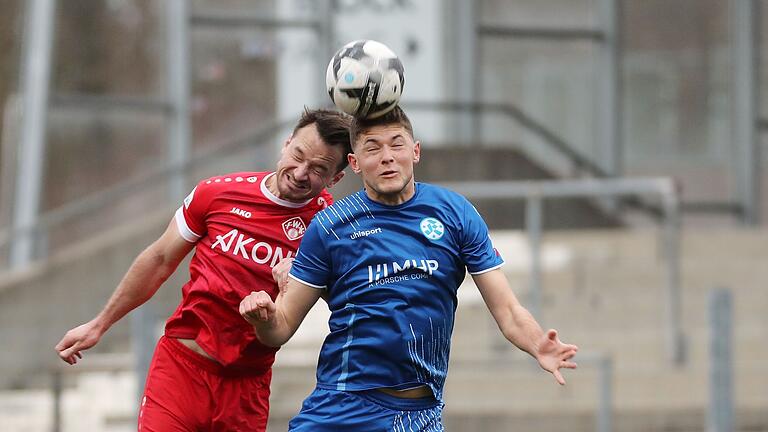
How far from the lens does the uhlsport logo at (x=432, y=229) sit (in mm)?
4786

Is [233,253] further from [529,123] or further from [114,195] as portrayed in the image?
[529,123]

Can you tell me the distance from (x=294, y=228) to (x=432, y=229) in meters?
0.75

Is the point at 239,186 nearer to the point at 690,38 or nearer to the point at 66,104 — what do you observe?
the point at 66,104

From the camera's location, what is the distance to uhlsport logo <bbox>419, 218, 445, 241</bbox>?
15.7 feet

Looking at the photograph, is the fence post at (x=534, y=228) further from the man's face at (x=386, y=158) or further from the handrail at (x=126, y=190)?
the man's face at (x=386, y=158)

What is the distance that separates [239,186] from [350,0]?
29.7 feet

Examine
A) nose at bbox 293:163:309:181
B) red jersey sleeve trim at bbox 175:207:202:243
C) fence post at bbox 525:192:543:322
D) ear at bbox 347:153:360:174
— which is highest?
ear at bbox 347:153:360:174

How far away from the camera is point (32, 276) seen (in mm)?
11438

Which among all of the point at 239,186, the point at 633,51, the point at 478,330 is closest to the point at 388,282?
the point at 239,186

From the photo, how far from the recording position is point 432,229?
480cm

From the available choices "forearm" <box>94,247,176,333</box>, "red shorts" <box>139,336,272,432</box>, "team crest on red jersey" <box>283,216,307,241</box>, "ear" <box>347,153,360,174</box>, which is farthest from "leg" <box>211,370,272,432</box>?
"ear" <box>347,153,360,174</box>

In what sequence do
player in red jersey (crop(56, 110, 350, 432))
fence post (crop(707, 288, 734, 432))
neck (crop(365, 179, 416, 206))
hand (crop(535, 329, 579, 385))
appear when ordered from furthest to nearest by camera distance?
fence post (crop(707, 288, 734, 432)) → player in red jersey (crop(56, 110, 350, 432)) → neck (crop(365, 179, 416, 206)) → hand (crop(535, 329, 579, 385))

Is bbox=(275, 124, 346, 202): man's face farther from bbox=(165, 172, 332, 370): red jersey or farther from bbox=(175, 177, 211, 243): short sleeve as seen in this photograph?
bbox=(175, 177, 211, 243): short sleeve

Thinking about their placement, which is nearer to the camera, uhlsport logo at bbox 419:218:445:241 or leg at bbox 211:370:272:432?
uhlsport logo at bbox 419:218:445:241
